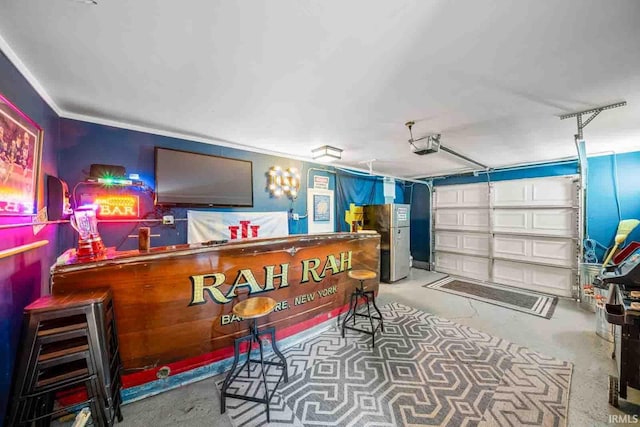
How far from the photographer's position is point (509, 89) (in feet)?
6.47

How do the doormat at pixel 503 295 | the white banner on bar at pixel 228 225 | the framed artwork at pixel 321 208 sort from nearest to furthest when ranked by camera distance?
1. the white banner on bar at pixel 228 225
2. the doormat at pixel 503 295
3. the framed artwork at pixel 321 208

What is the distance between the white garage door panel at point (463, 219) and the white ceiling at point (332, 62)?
2.73 meters

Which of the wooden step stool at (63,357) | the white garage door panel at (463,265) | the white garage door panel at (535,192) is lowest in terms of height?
the white garage door panel at (463,265)

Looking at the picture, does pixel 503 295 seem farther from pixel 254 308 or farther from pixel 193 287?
pixel 193 287

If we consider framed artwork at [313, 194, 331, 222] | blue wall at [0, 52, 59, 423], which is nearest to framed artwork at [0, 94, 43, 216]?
blue wall at [0, 52, 59, 423]

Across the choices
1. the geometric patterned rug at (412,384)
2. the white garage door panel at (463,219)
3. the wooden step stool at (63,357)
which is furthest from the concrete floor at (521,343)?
the white garage door panel at (463,219)

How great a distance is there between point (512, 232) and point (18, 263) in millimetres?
7235

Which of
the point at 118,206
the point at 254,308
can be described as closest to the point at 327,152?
the point at 254,308

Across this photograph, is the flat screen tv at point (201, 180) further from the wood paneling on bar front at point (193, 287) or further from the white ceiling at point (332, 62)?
the wood paneling on bar front at point (193, 287)

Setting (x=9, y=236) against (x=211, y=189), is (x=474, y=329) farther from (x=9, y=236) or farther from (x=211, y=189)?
(x=9, y=236)

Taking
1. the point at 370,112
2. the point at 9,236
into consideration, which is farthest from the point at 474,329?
the point at 9,236

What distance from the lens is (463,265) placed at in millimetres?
5730

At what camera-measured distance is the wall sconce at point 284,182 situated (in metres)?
4.14

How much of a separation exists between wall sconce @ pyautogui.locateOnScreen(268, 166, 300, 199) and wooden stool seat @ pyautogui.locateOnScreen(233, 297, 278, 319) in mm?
2539
